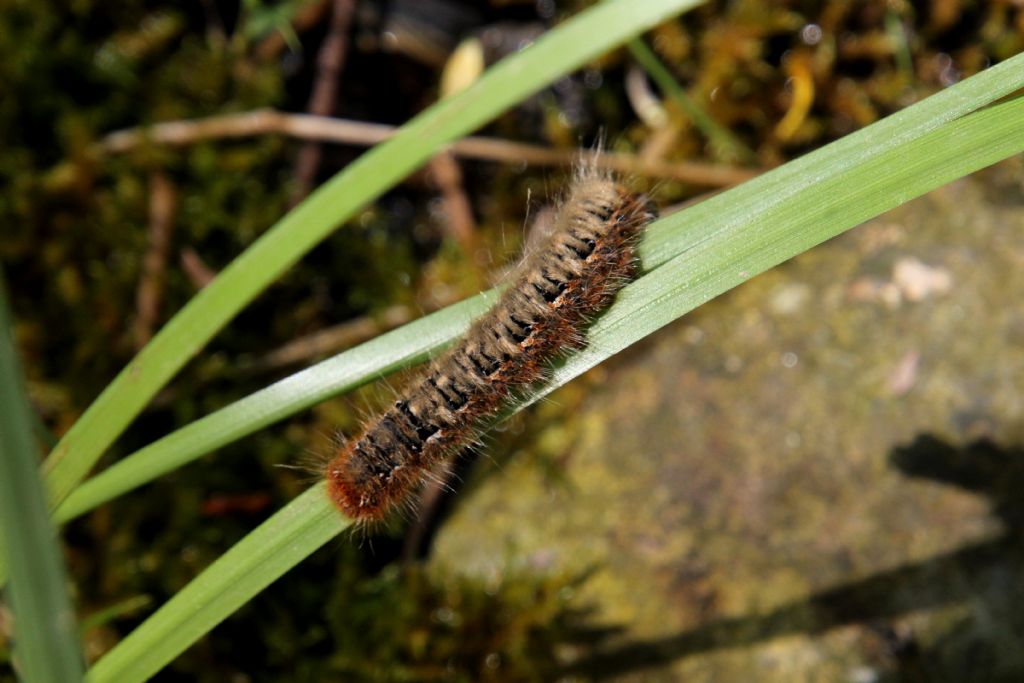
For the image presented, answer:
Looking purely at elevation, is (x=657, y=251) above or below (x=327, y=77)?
below

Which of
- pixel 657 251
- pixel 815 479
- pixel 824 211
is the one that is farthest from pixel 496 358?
pixel 815 479

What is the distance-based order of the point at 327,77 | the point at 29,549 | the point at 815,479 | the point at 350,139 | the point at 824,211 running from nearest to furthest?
1. the point at 29,549
2. the point at 824,211
3. the point at 815,479
4. the point at 350,139
5. the point at 327,77

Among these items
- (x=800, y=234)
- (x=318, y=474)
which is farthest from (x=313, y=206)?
(x=800, y=234)

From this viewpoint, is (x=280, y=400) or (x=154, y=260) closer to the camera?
(x=280, y=400)

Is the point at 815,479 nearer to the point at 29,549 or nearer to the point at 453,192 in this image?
the point at 453,192

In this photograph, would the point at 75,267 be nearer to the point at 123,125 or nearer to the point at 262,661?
the point at 123,125

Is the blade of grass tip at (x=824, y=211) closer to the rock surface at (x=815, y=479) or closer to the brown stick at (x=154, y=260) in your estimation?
the rock surface at (x=815, y=479)

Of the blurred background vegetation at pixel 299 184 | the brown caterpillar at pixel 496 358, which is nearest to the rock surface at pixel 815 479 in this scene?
the blurred background vegetation at pixel 299 184
